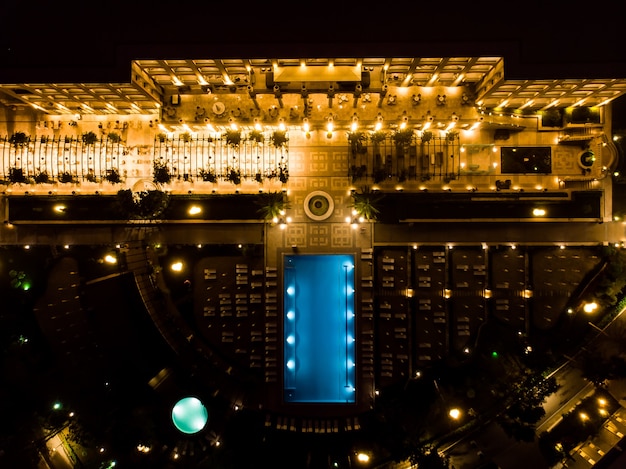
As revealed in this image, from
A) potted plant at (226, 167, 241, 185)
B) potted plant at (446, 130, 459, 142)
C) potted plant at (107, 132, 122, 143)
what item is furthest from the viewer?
potted plant at (446, 130, 459, 142)

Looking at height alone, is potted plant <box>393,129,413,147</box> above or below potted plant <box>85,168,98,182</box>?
Result: above

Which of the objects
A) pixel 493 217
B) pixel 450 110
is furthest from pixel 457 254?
pixel 450 110

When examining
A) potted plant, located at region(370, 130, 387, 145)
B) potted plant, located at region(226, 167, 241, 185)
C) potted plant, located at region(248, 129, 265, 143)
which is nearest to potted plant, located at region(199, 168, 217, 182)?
potted plant, located at region(226, 167, 241, 185)

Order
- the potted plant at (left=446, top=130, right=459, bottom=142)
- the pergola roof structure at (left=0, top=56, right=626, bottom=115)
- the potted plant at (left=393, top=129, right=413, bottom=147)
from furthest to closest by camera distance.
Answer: the potted plant at (left=446, top=130, right=459, bottom=142) → the potted plant at (left=393, top=129, right=413, bottom=147) → the pergola roof structure at (left=0, top=56, right=626, bottom=115)

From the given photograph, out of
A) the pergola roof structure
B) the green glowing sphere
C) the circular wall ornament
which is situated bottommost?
the green glowing sphere

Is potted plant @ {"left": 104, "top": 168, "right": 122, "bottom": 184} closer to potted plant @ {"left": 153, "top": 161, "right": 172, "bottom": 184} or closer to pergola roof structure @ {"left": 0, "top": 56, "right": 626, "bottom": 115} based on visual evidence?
potted plant @ {"left": 153, "top": 161, "right": 172, "bottom": 184}

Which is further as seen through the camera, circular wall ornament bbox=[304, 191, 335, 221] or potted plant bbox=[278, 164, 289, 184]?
circular wall ornament bbox=[304, 191, 335, 221]

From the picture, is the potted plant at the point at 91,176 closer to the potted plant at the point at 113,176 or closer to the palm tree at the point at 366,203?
the potted plant at the point at 113,176
